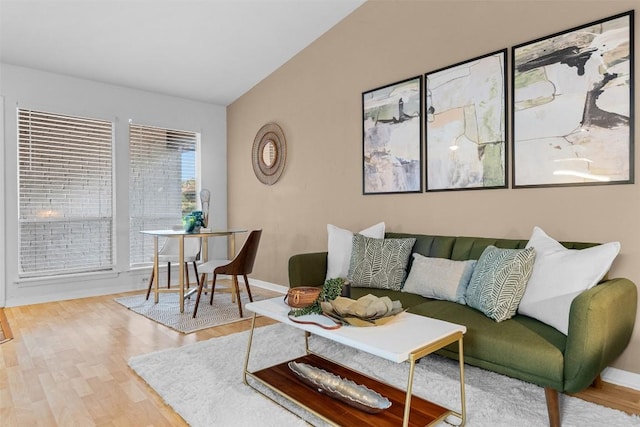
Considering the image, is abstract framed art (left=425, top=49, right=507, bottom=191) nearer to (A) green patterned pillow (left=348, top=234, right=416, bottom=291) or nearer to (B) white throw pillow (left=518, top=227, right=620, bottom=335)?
(A) green patterned pillow (left=348, top=234, right=416, bottom=291)

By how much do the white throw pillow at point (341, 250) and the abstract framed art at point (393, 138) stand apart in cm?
48

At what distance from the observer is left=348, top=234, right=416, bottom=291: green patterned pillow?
302 cm

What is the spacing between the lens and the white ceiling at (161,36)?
3.55m

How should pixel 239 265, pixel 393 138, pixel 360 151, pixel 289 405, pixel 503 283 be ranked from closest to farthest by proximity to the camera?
pixel 289 405 < pixel 503 283 < pixel 393 138 < pixel 239 265 < pixel 360 151

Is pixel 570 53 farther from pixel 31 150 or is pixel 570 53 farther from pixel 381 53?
pixel 31 150

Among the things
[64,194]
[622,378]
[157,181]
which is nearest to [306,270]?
[622,378]

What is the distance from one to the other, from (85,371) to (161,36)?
10.2 ft

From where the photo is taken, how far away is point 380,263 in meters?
3.08

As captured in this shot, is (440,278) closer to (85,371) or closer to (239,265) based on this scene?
(239,265)

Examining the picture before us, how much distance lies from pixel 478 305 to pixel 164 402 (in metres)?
1.82

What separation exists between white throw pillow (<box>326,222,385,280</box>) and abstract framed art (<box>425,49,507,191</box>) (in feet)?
2.01

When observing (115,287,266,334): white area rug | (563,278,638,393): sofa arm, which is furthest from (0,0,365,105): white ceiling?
(563,278,638,393): sofa arm

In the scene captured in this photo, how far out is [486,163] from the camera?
A: 3.03 meters

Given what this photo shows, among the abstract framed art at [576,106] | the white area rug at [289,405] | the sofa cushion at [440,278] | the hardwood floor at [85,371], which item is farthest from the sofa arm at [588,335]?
the abstract framed art at [576,106]
